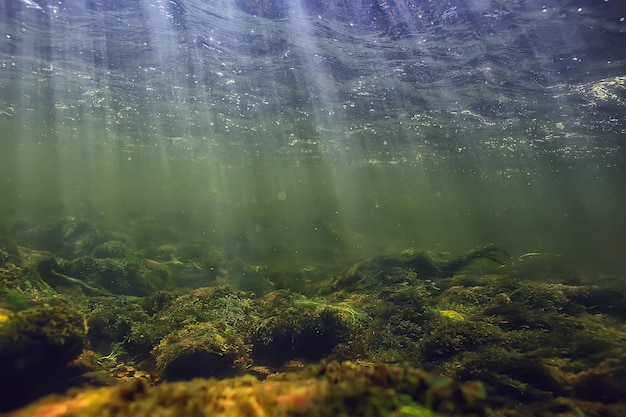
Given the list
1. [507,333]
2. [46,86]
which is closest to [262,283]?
[507,333]

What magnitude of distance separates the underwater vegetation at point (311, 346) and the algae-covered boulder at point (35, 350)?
0.01 meters

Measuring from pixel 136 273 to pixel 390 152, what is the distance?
81.4 ft

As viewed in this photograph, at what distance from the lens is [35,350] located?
13.8 feet

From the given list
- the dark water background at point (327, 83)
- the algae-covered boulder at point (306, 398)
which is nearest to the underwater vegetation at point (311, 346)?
the algae-covered boulder at point (306, 398)

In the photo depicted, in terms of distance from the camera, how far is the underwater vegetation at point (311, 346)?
2.34 metres

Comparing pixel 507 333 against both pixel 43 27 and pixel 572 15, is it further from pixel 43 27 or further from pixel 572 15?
pixel 43 27

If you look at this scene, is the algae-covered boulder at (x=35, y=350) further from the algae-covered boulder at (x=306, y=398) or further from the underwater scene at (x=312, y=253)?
the algae-covered boulder at (x=306, y=398)

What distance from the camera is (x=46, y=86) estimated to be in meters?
20.2

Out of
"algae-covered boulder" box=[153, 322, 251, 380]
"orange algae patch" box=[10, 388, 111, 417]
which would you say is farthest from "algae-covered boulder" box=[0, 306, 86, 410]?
"orange algae patch" box=[10, 388, 111, 417]

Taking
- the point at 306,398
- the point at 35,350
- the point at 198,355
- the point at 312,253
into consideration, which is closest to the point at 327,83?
the point at 312,253

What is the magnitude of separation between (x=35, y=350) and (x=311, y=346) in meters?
4.17

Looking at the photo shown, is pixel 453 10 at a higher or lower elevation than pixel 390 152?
higher

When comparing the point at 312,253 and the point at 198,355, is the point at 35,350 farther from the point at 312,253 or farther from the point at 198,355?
the point at 312,253

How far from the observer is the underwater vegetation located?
7.66 feet
